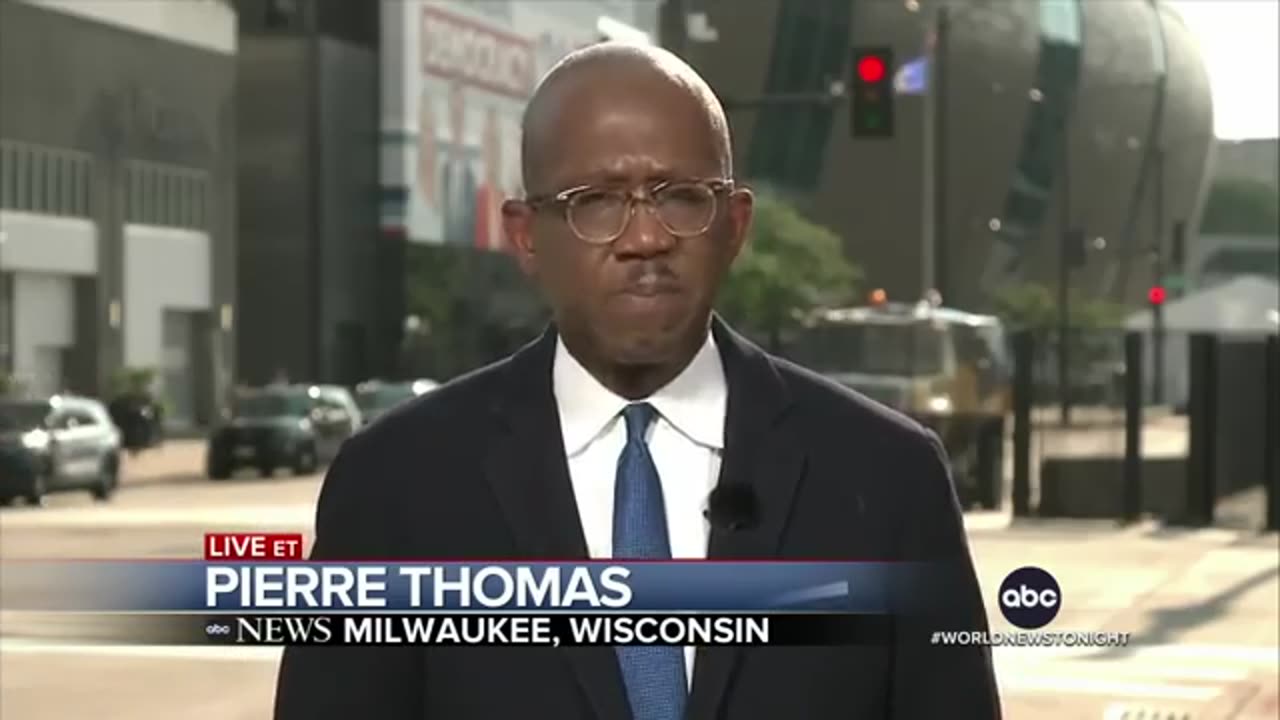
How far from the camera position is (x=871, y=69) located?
3893mm

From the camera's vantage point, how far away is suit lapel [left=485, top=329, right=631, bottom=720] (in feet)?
7.86

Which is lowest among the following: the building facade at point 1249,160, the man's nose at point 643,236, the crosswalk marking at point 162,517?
the crosswalk marking at point 162,517

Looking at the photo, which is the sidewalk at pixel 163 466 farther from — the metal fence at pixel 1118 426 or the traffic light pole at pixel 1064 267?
the traffic light pole at pixel 1064 267

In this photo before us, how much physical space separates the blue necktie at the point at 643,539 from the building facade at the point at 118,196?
1400mm

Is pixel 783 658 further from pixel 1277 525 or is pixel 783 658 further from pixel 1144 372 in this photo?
pixel 1277 525

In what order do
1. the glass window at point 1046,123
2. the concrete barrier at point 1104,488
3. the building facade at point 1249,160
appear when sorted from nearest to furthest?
the glass window at point 1046,123 → the building facade at point 1249,160 → the concrete barrier at point 1104,488

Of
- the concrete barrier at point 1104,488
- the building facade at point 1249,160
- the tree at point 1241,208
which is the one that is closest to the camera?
the building facade at point 1249,160

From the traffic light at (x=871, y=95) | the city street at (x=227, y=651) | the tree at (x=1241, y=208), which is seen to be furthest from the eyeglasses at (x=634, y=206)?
the tree at (x=1241, y=208)

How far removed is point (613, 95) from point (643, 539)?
1.45ft

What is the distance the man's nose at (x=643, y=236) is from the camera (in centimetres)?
232

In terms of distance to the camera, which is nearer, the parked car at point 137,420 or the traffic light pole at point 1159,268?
the parked car at point 137,420

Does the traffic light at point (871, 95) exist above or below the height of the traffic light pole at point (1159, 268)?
above

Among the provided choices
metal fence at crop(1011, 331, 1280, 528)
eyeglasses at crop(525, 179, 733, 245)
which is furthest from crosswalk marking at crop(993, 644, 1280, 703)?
eyeglasses at crop(525, 179, 733, 245)

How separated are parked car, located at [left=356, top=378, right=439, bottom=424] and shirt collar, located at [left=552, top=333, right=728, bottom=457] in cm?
122
